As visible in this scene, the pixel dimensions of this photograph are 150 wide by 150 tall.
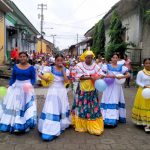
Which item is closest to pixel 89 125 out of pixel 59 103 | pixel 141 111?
pixel 59 103

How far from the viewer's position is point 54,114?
6656mm

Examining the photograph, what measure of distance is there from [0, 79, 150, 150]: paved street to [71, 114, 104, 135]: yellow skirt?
0.13m

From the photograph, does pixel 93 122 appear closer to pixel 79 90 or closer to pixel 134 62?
pixel 79 90

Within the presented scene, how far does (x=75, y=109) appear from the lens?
283 inches

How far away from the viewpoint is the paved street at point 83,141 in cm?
602

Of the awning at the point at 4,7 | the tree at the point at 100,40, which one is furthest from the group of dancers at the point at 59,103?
the tree at the point at 100,40

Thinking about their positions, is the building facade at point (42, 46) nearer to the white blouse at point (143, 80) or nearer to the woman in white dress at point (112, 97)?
the woman in white dress at point (112, 97)

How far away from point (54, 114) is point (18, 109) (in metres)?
0.77

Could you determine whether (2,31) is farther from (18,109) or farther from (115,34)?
(18,109)

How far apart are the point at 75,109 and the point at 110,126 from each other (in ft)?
3.21

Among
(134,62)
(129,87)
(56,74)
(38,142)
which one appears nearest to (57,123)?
(38,142)

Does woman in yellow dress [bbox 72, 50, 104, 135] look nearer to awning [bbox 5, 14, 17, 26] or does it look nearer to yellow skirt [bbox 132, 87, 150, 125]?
yellow skirt [bbox 132, 87, 150, 125]

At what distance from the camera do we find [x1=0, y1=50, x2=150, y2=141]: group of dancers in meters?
6.70

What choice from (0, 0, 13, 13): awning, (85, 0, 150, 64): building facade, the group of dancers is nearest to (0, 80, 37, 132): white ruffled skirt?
the group of dancers
